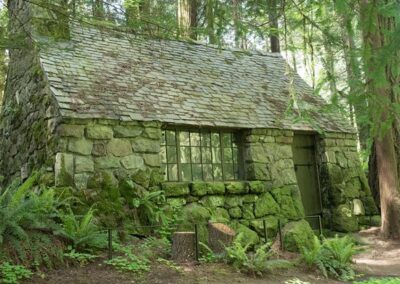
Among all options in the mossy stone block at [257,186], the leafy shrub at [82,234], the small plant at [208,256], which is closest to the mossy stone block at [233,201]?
the mossy stone block at [257,186]

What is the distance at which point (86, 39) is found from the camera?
31.1 feet

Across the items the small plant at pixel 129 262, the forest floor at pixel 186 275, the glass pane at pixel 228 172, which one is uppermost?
the glass pane at pixel 228 172

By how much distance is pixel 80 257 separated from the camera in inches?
226

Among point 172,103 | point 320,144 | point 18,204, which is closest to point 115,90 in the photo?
point 172,103

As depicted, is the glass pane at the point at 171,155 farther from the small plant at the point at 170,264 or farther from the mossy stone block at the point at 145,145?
the small plant at the point at 170,264

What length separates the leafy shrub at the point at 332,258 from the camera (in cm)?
655

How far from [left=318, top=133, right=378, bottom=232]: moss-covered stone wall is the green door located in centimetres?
18

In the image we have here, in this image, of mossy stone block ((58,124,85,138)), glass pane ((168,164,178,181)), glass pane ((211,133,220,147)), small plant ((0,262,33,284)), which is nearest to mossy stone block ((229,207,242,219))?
glass pane ((168,164,178,181))

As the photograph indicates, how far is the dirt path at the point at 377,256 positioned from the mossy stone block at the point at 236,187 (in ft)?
7.91

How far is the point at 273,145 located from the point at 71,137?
4.35 meters

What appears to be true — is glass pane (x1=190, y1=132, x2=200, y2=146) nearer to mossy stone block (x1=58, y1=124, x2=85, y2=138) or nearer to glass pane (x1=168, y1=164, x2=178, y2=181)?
glass pane (x1=168, y1=164, x2=178, y2=181)

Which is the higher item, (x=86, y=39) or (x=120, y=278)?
(x=86, y=39)

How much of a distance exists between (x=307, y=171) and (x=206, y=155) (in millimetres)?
2948

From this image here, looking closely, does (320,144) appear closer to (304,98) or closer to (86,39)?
(304,98)
